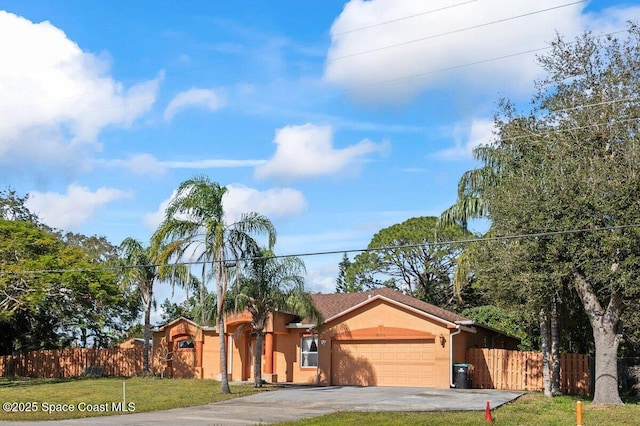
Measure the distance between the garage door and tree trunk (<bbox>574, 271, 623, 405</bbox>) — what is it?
8.48 meters

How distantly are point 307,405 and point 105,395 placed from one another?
26.0 ft

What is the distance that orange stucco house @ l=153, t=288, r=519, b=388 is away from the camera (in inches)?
1203

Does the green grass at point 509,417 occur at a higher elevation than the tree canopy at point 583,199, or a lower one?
lower

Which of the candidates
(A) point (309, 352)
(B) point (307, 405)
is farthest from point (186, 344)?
(B) point (307, 405)

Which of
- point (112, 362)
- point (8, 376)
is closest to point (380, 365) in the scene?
point (112, 362)

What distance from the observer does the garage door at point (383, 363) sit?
30672mm

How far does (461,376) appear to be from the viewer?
2958 cm

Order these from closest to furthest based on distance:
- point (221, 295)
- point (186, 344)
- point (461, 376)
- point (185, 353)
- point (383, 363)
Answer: point (221, 295), point (461, 376), point (383, 363), point (185, 353), point (186, 344)

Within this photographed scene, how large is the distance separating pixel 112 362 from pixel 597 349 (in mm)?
25917

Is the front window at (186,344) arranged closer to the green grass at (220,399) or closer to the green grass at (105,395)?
the green grass at (105,395)

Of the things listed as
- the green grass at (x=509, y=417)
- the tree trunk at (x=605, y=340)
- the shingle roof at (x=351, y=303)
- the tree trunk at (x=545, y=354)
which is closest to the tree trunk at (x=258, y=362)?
the shingle roof at (x=351, y=303)

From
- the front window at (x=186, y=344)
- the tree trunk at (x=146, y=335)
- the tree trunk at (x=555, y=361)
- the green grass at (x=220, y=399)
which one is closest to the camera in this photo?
the green grass at (x=220, y=399)

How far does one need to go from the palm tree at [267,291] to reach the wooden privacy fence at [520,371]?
7.58 metres

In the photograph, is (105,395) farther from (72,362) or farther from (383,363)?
(72,362)
